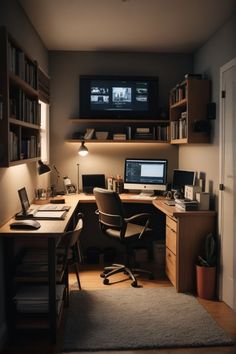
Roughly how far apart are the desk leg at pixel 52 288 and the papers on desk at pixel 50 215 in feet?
1.74

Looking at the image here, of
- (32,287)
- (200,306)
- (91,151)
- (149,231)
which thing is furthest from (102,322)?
(91,151)

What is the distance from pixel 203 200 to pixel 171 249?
0.63 m

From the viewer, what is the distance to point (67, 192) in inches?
198

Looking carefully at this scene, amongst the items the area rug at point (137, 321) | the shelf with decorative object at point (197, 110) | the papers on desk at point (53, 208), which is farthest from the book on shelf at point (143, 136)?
the area rug at point (137, 321)

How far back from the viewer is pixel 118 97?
498 centimetres

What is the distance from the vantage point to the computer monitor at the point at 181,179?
178 inches

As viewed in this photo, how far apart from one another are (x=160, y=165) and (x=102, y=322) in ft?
7.54

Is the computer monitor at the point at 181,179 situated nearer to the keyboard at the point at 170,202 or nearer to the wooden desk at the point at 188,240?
the keyboard at the point at 170,202

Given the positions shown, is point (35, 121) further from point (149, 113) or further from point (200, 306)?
point (200, 306)

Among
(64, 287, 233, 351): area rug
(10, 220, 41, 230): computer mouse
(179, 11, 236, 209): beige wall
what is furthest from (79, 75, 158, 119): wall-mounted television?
(10, 220, 41, 230): computer mouse

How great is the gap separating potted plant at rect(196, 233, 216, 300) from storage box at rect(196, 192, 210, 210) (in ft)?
0.94

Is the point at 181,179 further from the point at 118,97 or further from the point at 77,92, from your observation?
the point at 77,92

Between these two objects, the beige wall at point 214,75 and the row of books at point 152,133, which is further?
the row of books at point 152,133

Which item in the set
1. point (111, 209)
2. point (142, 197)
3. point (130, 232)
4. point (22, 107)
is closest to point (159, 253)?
point (142, 197)
